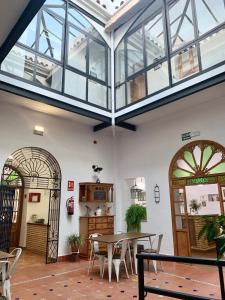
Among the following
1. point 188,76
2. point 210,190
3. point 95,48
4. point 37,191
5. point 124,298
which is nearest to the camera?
point 124,298

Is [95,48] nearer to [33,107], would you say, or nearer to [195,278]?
[33,107]

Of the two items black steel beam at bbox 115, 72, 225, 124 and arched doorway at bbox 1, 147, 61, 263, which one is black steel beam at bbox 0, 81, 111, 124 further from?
arched doorway at bbox 1, 147, 61, 263

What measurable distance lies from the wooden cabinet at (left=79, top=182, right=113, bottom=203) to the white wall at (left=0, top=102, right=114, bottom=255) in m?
0.19

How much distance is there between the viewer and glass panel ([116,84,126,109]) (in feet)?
24.8

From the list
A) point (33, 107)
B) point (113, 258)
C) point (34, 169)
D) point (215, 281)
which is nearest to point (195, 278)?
point (215, 281)

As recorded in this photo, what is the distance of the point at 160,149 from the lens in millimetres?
7328

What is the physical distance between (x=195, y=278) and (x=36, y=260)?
4.13 metres

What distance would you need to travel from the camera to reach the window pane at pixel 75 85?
22.1ft

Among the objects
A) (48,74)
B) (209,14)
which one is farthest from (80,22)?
(209,14)

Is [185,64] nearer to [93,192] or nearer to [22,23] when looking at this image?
[22,23]

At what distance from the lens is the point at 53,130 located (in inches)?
281

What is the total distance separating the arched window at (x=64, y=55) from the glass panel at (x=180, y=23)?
2296mm

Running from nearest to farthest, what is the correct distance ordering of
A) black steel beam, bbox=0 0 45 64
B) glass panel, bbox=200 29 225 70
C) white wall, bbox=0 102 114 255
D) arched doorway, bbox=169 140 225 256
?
black steel beam, bbox=0 0 45 64
glass panel, bbox=200 29 225 70
arched doorway, bbox=169 140 225 256
white wall, bbox=0 102 114 255

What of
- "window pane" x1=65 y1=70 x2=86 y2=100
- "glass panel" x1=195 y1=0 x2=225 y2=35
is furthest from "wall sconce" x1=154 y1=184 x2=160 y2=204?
"glass panel" x1=195 y1=0 x2=225 y2=35
